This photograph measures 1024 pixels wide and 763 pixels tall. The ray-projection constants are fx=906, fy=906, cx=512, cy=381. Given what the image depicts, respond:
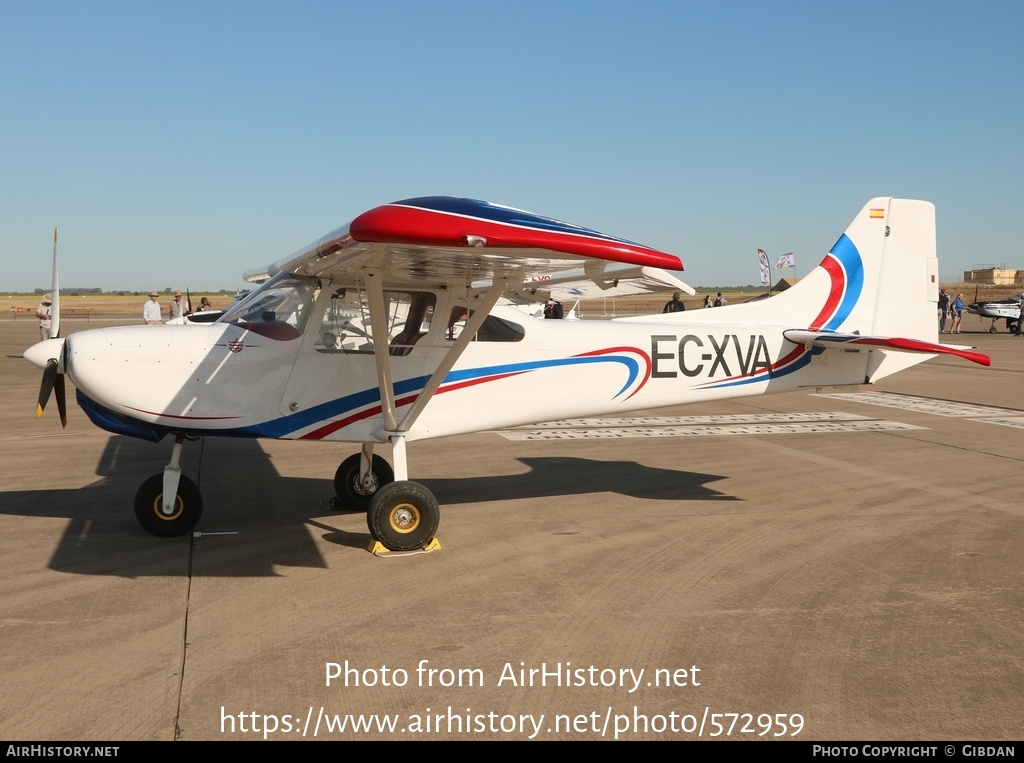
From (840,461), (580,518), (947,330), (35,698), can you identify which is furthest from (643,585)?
(947,330)

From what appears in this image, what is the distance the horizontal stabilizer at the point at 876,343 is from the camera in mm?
8055

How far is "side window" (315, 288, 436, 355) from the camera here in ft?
24.0

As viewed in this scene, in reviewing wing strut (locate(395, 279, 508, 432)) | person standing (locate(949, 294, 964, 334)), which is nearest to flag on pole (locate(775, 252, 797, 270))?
person standing (locate(949, 294, 964, 334))

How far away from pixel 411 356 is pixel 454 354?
705 millimetres

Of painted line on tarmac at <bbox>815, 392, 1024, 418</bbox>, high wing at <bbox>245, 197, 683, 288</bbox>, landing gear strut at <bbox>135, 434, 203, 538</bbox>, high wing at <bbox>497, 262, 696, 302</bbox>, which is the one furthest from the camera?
painted line on tarmac at <bbox>815, 392, 1024, 418</bbox>

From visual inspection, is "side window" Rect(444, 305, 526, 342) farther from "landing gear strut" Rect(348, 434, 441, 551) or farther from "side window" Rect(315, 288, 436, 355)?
"landing gear strut" Rect(348, 434, 441, 551)

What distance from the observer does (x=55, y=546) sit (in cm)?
679

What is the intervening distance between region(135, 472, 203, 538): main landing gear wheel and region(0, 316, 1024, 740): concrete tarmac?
0.54ft

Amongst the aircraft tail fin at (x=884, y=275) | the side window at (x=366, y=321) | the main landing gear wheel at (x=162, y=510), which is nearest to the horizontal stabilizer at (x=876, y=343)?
the aircraft tail fin at (x=884, y=275)

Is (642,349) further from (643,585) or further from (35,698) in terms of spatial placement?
(35,698)

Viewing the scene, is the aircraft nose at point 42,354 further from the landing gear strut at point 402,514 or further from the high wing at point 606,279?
the high wing at point 606,279

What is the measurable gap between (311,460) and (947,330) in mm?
39280

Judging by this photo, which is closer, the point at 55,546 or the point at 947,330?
the point at 55,546
